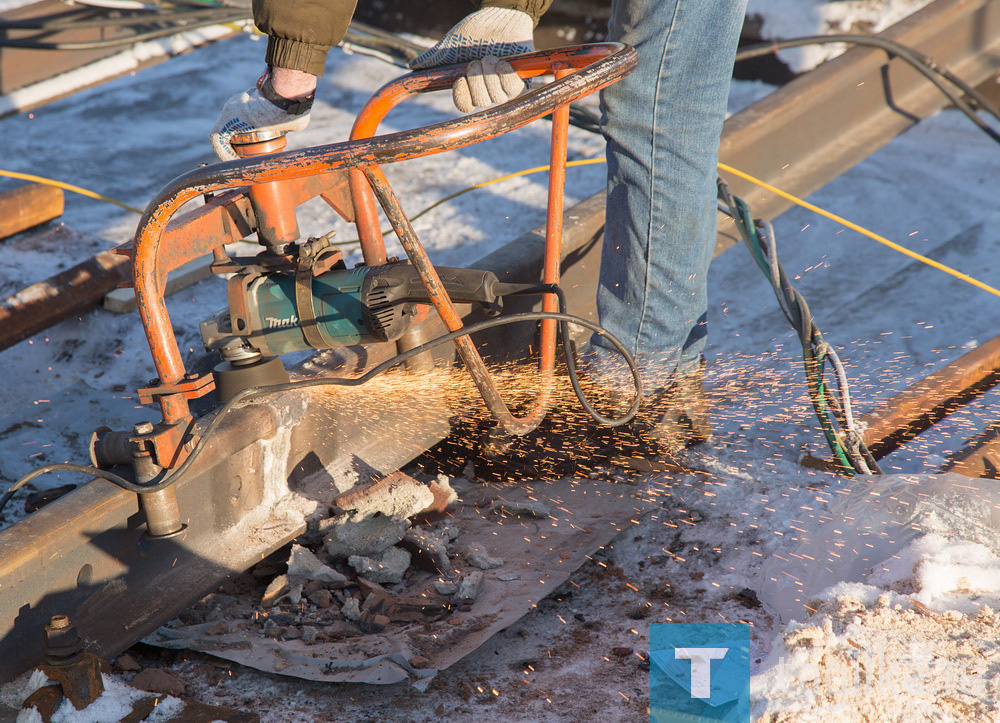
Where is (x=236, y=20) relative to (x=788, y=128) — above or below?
above

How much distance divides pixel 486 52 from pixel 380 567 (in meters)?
1.11

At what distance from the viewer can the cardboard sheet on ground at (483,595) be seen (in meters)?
1.76

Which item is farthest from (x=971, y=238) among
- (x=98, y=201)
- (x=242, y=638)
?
(x=98, y=201)

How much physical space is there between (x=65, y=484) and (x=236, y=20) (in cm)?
311

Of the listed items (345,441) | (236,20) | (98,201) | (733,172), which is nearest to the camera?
(345,441)

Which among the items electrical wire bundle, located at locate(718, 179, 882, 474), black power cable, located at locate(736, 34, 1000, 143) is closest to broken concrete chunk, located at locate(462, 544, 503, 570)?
electrical wire bundle, located at locate(718, 179, 882, 474)

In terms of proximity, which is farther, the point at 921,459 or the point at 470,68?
the point at 921,459

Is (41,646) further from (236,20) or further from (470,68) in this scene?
(236,20)

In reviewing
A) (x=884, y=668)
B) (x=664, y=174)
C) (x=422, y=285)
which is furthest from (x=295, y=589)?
(x=664, y=174)

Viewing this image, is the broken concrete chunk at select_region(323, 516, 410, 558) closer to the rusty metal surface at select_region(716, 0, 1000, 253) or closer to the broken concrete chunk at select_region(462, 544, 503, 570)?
the broken concrete chunk at select_region(462, 544, 503, 570)

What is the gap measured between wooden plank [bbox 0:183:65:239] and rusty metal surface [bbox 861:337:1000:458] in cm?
307

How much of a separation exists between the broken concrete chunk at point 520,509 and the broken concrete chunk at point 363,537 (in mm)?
273

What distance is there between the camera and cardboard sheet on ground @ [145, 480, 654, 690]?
5.79 feet

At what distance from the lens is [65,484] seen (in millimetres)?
2414
